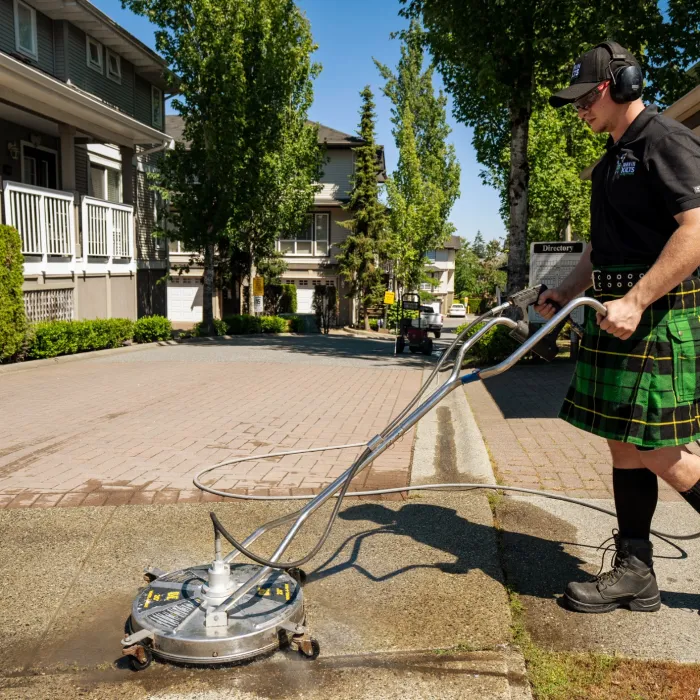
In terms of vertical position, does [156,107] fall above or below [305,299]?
above

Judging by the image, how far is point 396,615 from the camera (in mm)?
2943

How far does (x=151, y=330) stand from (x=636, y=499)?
16681mm

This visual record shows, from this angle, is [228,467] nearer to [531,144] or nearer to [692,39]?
[692,39]

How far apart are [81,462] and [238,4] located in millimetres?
20059

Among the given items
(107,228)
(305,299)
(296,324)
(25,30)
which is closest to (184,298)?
(305,299)

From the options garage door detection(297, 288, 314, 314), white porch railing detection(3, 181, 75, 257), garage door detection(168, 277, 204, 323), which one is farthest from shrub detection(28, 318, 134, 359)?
garage door detection(297, 288, 314, 314)

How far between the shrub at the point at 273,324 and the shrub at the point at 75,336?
10.9 m

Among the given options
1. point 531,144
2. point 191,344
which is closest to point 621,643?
point 191,344

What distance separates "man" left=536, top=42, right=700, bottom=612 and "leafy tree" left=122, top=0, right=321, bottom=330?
20593 millimetres

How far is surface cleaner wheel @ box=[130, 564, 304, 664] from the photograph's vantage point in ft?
8.32

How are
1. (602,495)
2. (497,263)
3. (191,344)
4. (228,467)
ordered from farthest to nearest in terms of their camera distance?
(497,263) < (191,344) < (228,467) < (602,495)

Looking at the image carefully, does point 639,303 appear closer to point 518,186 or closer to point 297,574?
point 297,574

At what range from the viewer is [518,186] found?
49.1 feet

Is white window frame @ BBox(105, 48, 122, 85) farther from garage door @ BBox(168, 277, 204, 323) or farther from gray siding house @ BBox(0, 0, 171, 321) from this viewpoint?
garage door @ BBox(168, 277, 204, 323)
